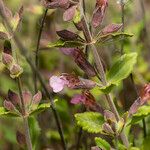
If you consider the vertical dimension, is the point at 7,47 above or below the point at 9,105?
above

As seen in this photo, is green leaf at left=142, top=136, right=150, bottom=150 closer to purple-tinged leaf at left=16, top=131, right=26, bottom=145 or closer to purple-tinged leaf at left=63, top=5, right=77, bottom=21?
purple-tinged leaf at left=16, top=131, right=26, bottom=145

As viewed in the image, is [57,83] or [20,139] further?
[20,139]

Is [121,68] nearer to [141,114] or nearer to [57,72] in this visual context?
[141,114]

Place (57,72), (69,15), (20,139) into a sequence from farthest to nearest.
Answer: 1. (57,72)
2. (20,139)
3. (69,15)

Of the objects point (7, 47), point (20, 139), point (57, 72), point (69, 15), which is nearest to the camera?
point (69, 15)

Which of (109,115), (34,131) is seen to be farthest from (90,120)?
(34,131)

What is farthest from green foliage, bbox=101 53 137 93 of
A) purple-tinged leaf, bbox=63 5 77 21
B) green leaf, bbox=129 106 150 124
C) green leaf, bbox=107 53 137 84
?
purple-tinged leaf, bbox=63 5 77 21

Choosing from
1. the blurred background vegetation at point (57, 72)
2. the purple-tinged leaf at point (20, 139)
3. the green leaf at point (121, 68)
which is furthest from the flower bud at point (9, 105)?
the blurred background vegetation at point (57, 72)

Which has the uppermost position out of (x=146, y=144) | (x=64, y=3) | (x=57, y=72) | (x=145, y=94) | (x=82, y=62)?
(x=57, y=72)
